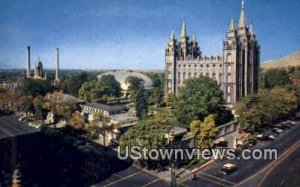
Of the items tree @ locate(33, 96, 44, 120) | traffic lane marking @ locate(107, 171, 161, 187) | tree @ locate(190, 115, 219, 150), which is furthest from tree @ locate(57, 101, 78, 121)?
tree @ locate(190, 115, 219, 150)

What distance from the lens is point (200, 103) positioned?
42719mm

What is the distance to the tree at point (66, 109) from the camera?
4947 centimetres

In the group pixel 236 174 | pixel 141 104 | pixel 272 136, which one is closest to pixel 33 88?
pixel 141 104

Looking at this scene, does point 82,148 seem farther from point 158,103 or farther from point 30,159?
point 158,103

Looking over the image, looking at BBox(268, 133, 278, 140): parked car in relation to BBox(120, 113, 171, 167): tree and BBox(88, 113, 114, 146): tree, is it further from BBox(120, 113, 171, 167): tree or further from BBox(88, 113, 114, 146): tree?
BBox(88, 113, 114, 146): tree

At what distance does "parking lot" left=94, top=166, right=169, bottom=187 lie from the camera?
28172 millimetres

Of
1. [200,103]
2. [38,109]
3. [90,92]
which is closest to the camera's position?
[200,103]

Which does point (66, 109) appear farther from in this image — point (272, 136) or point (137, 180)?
point (272, 136)

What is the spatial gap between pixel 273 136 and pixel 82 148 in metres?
25.1

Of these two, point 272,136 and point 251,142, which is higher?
point 272,136

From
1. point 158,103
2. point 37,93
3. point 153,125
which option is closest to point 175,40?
point 158,103

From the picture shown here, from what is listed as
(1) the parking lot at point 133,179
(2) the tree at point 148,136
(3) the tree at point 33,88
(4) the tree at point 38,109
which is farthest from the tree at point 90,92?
(1) the parking lot at point 133,179

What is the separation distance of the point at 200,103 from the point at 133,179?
1727 centimetres

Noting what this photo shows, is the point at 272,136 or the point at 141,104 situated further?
the point at 141,104
